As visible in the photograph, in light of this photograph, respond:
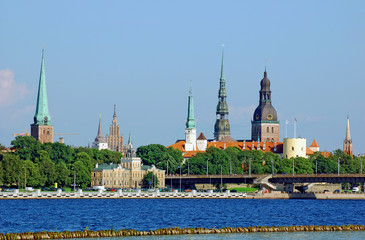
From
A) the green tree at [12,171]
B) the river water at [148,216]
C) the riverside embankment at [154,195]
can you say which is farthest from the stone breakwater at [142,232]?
the green tree at [12,171]

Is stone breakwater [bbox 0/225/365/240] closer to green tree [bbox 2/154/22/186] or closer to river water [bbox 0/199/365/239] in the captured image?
river water [bbox 0/199/365/239]

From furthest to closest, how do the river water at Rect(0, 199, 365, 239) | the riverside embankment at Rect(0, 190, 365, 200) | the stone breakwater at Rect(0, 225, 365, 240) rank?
1. the riverside embankment at Rect(0, 190, 365, 200)
2. the river water at Rect(0, 199, 365, 239)
3. the stone breakwater at Rect(0, 225, 365, 240)

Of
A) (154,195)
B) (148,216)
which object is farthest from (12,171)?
(148,216)

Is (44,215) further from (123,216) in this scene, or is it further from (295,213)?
(295,213)

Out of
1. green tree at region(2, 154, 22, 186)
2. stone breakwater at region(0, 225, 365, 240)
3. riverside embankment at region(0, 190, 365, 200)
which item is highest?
green tree at region(2, 154, 22, 186)

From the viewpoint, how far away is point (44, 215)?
394 ft

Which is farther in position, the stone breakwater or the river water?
the river water

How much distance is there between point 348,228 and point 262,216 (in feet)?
119

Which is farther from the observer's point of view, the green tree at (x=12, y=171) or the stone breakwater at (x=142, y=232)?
the green tree at (x=12, y=171)

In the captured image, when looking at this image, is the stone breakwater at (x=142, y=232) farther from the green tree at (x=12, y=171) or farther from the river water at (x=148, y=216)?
the green tree at (x=12, y=171)

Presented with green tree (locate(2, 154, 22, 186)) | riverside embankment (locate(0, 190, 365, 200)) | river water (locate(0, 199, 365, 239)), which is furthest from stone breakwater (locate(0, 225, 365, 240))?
green tree (locate(2, 154, 22, 186))

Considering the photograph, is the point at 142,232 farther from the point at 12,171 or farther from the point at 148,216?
the point at 12,171

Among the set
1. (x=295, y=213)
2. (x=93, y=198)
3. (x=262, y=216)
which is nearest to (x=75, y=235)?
(x=262, y=216)

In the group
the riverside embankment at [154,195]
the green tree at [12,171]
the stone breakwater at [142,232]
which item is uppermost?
the green tree at [12,171]
